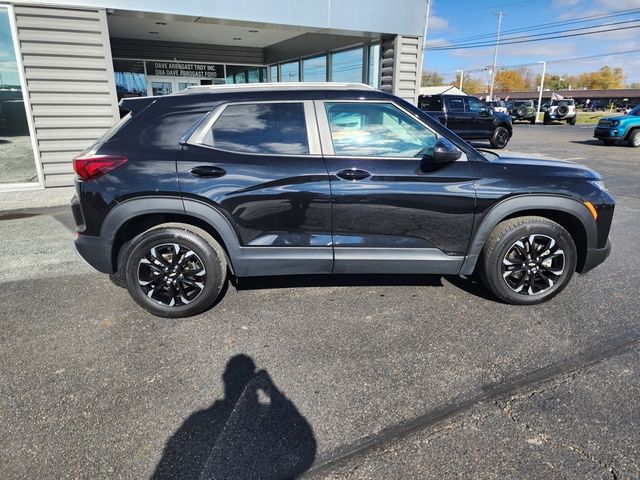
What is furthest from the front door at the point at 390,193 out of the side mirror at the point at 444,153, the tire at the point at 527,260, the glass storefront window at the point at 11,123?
the glass storefront window at the point at 11,123

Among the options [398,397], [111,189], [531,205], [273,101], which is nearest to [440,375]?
[398,397]

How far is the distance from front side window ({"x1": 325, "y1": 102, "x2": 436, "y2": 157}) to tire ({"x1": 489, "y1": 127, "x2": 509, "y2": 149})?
48.1 feet

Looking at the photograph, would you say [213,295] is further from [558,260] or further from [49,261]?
[558,260]

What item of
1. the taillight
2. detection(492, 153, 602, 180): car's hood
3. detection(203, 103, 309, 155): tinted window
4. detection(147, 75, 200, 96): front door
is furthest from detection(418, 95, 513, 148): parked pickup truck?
the taillight

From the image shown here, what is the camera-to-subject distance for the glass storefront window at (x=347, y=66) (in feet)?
36.2

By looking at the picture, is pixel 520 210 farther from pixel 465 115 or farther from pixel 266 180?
pixel 465 115

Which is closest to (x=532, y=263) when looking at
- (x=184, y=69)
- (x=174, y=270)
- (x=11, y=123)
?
(x=174, y=270)

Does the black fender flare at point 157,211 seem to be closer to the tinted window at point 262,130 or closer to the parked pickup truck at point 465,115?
the tinted window at point 262,130

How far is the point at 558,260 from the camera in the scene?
3635 millimetres

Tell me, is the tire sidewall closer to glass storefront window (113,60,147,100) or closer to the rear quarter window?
the rear quarter window

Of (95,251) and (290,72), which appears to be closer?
(95,251)

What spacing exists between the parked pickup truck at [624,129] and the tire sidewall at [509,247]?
674 inches

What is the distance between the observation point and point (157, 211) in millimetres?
→ 3330

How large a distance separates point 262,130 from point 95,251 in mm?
1587
